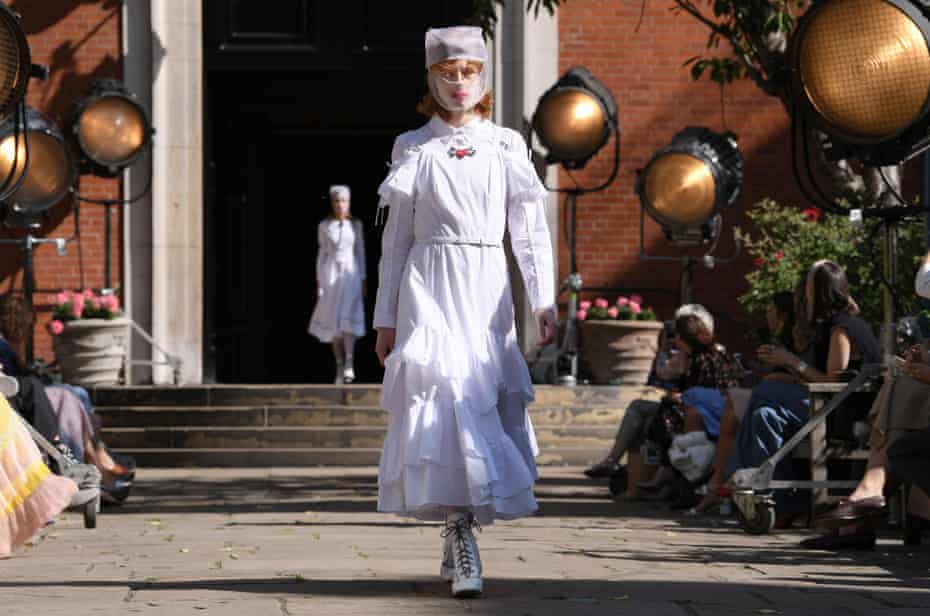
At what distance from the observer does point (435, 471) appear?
6461 millimetres

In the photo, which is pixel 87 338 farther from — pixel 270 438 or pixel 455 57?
pixel 455 57

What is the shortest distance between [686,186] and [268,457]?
373 cm

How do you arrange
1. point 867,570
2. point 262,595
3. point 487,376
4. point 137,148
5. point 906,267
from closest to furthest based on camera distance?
point 262,595 → point 487,376 → point 867,570 → point 906,267 → point 137,148

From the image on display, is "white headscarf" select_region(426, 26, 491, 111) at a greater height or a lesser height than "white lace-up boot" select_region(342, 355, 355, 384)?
greater

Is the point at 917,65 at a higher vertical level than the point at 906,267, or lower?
higher

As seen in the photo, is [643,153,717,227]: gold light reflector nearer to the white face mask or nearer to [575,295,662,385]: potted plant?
[575,295,662,385]: potted plant

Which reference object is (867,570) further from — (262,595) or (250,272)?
(250,272)

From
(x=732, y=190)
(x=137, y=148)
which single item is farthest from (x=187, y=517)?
(x=137, y=148)

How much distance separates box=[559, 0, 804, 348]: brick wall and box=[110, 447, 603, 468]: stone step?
3.41 m

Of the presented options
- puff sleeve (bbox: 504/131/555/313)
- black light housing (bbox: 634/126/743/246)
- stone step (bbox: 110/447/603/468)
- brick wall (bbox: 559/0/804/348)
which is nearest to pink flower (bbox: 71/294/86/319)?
stone step (bbox: 110/447/603/468)

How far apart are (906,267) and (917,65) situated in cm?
612

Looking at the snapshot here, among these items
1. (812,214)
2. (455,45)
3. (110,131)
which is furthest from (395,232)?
(110,131)

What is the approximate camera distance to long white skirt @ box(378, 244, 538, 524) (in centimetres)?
647

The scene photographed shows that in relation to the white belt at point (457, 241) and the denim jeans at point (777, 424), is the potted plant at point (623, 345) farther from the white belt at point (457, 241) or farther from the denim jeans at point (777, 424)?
the white belt at point (457, 241)
